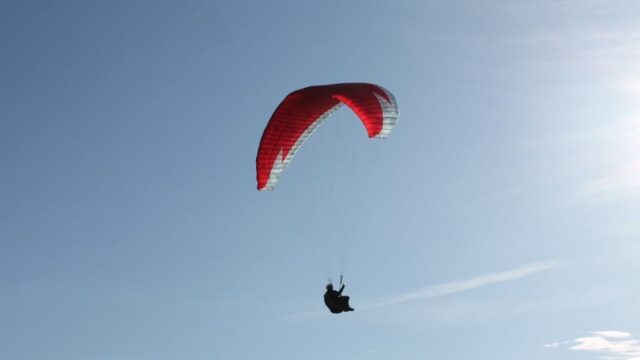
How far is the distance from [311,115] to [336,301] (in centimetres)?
978

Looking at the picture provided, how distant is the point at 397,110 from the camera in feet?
135

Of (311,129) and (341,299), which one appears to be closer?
(341,299)

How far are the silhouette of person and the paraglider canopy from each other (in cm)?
681

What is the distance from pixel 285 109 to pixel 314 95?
173 cm

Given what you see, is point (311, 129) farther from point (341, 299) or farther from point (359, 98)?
point (341, 299)

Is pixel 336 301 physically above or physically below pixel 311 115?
below

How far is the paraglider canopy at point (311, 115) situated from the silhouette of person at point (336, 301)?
6.81 metres

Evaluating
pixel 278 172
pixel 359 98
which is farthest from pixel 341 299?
pixel 359 98

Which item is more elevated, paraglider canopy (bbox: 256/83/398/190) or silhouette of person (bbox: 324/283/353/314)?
paraglider canopy (bbox: 256/83/398/190)

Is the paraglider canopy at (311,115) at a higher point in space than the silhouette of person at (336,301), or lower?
higher

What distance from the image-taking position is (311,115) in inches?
1614

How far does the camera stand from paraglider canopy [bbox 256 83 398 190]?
40.3 metres

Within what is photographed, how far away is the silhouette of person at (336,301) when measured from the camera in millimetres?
39438

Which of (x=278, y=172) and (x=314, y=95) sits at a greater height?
(x=314, y=95)
